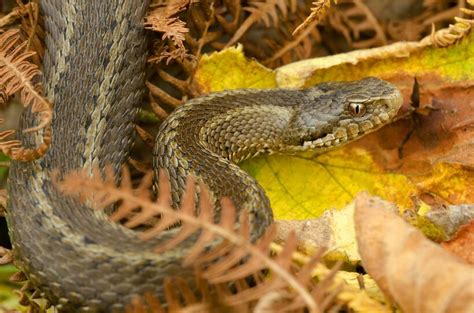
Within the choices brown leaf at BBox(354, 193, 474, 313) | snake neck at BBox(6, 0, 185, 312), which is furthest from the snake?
brown leaf at BBox(354, 193, 474, 313)

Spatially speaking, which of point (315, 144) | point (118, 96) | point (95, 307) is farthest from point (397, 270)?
point (118, 96)

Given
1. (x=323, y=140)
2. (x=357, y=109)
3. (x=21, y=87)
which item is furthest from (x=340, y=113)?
(x=21, y=87)

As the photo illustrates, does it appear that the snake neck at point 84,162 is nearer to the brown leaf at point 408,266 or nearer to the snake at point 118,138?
the snake at point 118,138

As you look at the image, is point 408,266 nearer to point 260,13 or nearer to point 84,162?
point 84,162

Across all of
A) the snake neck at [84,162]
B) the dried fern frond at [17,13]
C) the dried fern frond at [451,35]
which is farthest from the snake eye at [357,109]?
the dried fern frond at [17,13]

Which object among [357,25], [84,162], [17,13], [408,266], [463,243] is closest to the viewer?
[408,266]

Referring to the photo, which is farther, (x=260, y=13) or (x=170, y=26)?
(x=260, y=13)
